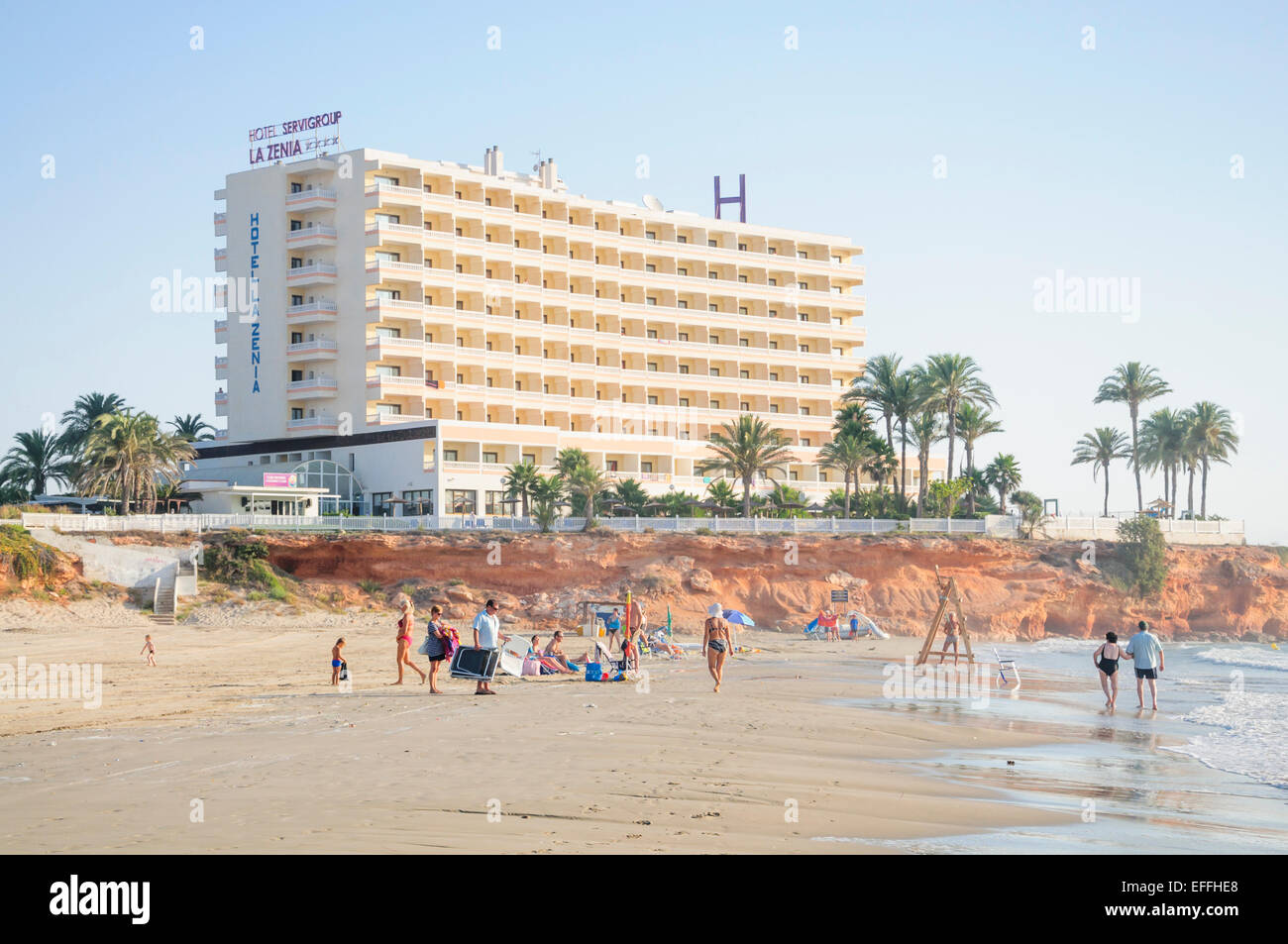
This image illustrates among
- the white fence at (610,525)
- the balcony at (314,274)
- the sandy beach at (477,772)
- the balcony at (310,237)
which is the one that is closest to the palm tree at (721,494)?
the white fence at (610,525)

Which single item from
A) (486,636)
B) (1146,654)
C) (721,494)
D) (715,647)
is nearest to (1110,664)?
(1146,654)

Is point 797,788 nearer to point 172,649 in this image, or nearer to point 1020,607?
point 172,649

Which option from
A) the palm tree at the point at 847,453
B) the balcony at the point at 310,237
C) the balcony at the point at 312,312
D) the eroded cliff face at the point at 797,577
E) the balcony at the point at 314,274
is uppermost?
the balcony at the point at 310,237

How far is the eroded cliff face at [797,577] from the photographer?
4862 cm

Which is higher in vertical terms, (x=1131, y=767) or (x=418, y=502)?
(x=418, y=502)

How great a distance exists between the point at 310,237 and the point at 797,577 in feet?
134

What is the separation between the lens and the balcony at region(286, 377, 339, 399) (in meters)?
70.7

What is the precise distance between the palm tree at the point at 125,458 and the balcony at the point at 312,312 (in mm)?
18555

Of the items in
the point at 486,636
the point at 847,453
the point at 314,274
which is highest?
the point at 314,274

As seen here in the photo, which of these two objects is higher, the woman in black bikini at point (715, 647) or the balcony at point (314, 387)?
the balcony at point (314, 387)

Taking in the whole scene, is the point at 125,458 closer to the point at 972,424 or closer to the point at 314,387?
the point at 314,387

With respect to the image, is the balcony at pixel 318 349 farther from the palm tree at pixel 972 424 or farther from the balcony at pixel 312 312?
the palm tree at pixel 972 424

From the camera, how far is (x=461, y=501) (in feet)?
213

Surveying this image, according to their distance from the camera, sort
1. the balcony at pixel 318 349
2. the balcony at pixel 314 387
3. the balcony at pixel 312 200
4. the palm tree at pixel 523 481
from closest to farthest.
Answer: the palm tree at pixel 523 481 < the balcony at pixel 314 387 < the balcony at pixel 318 349 < the balcony at pixel 312 200
